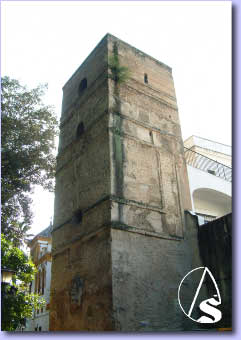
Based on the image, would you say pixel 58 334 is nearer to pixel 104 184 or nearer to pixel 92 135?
pixel 104 184

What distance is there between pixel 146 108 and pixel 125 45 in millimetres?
2647

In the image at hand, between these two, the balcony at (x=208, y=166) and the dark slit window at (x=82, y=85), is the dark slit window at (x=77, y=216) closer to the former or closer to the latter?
the dark slit window at (x=82, y=85)

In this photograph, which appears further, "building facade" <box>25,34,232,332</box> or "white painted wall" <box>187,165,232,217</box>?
"white painted wall" <box>187,165,232,217</box>

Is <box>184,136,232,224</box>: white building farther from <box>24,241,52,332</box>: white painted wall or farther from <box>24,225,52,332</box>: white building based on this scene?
<box>24,241,52,332</box>: white painted wall

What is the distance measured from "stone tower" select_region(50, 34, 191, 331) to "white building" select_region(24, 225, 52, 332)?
7.54 m

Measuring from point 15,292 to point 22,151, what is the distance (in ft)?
15.6

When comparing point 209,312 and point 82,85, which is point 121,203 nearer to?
point 209,312

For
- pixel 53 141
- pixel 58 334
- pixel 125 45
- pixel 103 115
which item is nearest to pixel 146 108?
pixel 103 115

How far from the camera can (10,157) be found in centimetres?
1014

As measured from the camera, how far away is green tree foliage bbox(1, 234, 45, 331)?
277 inches

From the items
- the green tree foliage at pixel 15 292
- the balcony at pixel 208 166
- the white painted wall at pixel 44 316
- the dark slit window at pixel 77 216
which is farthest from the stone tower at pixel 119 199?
the white painted wall at pixel 44 316

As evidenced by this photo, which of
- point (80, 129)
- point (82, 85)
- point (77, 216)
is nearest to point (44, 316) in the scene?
point (77, 216)

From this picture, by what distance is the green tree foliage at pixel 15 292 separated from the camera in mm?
7043

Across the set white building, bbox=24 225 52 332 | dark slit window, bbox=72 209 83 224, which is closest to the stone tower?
dark slit window, bbox=72 209 83 224
